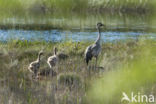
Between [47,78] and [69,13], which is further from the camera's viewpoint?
[69,13]

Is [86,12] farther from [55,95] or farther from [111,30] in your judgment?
[55,95]

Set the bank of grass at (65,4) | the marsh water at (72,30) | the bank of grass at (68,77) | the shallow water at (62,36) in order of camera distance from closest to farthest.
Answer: the bank of grass at (68,77)
the bank of grass at (65,4)
the shallow water at (62,36)
the marsh water at (72,30)

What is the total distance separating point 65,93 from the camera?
4199mm

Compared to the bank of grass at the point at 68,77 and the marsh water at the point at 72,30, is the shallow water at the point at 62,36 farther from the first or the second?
the bank of grass at the point at 68,77

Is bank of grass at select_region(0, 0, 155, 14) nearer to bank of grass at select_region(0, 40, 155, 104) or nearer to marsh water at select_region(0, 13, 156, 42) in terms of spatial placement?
bank of grass at select_region(0, 40, 155, 104)

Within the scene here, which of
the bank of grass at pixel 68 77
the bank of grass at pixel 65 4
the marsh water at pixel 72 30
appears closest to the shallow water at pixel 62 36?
the marsh water at pixel 72 30

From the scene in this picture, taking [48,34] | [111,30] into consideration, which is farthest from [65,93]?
[111,30]

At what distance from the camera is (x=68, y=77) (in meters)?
5.17

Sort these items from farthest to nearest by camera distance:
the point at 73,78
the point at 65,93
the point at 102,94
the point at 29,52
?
the point at 29,52 < the point at 73,78 < the point at 65,93 < the point at 102,94

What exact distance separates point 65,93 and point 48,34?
12.0 meters

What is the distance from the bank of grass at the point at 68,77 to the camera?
1088 millimetres

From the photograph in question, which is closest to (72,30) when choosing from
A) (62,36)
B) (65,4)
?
(62,36)

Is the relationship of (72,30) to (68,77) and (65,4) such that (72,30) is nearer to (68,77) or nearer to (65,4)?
(65,4)

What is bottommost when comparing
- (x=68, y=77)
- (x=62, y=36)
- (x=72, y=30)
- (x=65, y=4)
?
(x=68, y=77)
